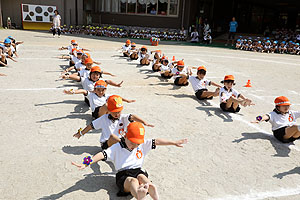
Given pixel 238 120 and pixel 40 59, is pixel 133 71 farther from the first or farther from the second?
pixel 238 120

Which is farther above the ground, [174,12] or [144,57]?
[174,12]

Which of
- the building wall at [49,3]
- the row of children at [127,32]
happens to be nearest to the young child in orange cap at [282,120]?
the row of children at [127,32]

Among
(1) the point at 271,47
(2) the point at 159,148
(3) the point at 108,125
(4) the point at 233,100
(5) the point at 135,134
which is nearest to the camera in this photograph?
(5) the point at 135,134

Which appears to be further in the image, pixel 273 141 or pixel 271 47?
pixel 271 47

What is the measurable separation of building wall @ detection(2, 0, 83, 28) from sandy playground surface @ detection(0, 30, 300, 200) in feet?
74.9

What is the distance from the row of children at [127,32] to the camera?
27.5m

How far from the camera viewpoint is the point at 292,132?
5.52m

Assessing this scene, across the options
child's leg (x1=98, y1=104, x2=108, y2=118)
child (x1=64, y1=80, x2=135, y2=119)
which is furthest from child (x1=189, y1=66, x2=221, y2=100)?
child's leg (x1=98, y1=104, x2=108, y2=118)

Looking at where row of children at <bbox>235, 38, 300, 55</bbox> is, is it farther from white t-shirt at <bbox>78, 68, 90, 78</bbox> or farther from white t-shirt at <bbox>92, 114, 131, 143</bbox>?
white t-shirt at <bbox>92, 114, 131, 143</bbox>

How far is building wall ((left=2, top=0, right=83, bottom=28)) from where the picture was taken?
2891cm

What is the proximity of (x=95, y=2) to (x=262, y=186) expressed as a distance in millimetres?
32105

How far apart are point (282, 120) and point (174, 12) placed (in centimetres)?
2419

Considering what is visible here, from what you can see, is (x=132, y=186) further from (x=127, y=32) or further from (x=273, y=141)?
(x=127, y=32)

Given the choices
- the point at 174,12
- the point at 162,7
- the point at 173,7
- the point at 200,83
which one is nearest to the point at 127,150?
the point at 200,83
